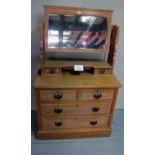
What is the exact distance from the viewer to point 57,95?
1789mm

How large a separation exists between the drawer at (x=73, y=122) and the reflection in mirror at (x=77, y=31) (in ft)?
2.44

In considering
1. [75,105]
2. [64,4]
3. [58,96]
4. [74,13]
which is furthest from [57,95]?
[64,4]

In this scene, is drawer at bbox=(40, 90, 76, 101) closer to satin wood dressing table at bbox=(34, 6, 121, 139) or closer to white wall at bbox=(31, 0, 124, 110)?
satin wood dressing table at bbox=(34, 6, 121, 139)

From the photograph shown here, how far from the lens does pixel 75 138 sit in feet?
6.56

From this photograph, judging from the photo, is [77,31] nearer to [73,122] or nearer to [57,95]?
[57,95]

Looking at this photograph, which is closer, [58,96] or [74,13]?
[58,96]

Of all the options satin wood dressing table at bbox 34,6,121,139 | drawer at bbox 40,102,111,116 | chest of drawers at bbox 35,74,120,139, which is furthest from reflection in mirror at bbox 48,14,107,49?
drawer at bbox 40,102,111,116

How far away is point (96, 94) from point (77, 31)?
0.68 meters

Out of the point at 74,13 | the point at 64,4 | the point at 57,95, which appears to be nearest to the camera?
the point at 57,95

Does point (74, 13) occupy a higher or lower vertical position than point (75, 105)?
higher

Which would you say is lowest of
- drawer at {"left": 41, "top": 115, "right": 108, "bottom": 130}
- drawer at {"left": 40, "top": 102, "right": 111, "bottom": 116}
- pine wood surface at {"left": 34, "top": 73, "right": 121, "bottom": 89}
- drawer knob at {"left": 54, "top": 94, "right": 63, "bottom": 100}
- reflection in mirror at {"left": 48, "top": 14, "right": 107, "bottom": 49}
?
drawer at {"left": 41, "top": 115, "right": 108, "bottom": 130}

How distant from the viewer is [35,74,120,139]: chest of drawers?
1787 millimetres

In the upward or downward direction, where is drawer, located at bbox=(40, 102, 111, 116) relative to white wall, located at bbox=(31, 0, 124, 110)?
downward

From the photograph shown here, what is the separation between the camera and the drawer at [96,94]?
1829 millimetres
